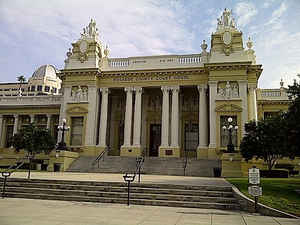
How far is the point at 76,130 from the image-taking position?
107ft

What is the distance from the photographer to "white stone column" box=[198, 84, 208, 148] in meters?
29.2

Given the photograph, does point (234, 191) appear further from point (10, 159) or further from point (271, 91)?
point (10, 159)

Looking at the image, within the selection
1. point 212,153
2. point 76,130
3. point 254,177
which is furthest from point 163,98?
point 254,177

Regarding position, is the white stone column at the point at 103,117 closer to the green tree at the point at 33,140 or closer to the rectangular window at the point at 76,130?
the rectangular window at the point at 76,130

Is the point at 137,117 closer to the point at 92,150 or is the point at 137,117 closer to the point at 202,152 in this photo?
the point at 92,150

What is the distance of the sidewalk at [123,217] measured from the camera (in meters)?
7.55

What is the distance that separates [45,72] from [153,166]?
2592 inches

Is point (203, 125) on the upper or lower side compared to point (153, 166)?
upper

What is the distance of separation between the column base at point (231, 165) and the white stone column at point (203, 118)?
6.33 meters

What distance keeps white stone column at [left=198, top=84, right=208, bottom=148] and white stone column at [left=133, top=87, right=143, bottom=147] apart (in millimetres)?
6231

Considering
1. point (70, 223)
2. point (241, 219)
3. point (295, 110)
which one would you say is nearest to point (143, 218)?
point (70, 223)

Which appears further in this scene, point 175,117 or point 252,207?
point 175,117

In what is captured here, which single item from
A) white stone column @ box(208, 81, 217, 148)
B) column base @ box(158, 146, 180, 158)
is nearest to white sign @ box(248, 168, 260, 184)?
white stone column @ box(208, 81, 217, 148)

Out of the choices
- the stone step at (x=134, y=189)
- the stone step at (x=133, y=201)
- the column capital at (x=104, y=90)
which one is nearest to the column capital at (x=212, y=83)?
the column capital at (x=104, y=90)
